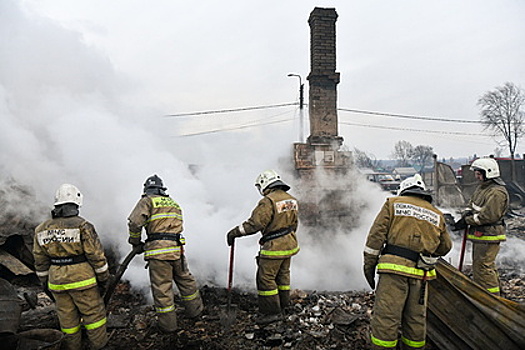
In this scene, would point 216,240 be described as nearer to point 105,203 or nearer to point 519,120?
point 105,203

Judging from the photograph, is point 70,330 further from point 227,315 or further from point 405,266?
point 405,266

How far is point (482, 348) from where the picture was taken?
3125mm

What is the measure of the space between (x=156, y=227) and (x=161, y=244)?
216mm

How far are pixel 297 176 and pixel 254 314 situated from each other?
140 inches

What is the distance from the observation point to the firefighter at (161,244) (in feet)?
13.8

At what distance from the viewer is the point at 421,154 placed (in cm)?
5231

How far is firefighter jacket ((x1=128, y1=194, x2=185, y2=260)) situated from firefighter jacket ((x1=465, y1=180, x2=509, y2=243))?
397cm

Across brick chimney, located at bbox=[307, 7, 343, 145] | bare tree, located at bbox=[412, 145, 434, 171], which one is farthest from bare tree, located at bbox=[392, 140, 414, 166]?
brick chimney, located at bbox=[307, 7, 343, 145]

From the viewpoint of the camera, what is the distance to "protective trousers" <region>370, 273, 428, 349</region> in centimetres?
321

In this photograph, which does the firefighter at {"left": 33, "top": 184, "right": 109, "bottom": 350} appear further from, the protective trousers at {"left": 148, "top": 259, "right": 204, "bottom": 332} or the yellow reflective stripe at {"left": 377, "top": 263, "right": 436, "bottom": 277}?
the yellow reflective stripe at {"left": 377, "top": 263, "right": 436, "bottom": 277}

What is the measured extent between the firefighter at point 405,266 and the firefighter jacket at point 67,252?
2917mm

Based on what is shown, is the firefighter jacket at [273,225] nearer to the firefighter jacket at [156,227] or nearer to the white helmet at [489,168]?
the firefighter jacket at [156,227]

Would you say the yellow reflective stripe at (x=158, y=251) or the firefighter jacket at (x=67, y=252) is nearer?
the firefighter jacket at (x=67, y=252)

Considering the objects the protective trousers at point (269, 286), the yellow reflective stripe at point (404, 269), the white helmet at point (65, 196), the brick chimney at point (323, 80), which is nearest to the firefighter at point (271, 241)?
the protective trousers at point (269, 286)
